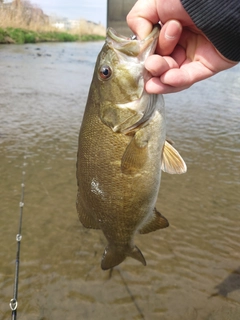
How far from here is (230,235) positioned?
4.41 m

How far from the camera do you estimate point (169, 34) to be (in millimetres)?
1800

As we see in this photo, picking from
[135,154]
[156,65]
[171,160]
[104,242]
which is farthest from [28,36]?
[156,65]

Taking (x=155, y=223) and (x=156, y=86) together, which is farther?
(x=155, y=223)

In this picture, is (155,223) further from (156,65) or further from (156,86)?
(156,65)

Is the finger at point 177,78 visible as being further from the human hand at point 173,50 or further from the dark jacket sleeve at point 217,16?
the dark jacket sleeve at point 217,16

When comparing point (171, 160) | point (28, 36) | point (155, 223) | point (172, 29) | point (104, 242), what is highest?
point (172, 29)

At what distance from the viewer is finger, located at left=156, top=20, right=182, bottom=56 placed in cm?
178

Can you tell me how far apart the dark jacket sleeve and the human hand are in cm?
10

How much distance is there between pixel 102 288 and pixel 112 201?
5.75ft

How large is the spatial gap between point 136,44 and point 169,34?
0.19 metres

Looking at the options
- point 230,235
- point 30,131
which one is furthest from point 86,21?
point 230,235

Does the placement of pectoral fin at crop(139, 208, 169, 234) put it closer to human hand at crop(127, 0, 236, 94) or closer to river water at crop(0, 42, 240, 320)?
human hand at crop(127, 0, 236, 94)

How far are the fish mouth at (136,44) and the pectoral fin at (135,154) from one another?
46cm

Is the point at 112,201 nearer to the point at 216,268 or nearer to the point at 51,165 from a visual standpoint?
the point at 216,268
